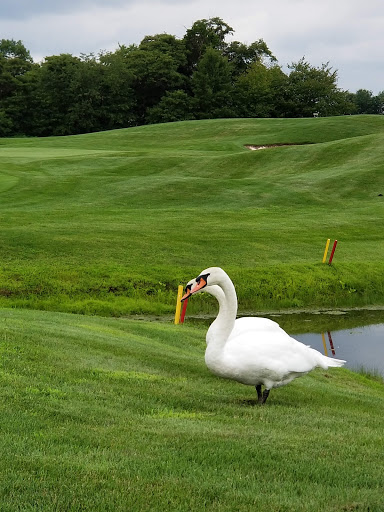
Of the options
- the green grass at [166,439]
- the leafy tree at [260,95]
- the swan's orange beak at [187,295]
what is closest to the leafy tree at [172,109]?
the leafy tree at [260,95]

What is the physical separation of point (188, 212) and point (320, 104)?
71.6m

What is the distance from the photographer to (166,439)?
7094 mm

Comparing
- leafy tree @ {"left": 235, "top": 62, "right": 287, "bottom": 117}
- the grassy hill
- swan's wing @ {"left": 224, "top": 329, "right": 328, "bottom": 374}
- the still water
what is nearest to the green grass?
swan's wing @ {"left": 224, "top": 329, "right": 328, "bottom": 374}

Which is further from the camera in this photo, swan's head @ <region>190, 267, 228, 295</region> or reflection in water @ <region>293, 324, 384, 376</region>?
reflection in water @ <region>293, 324, 384, 376</region>

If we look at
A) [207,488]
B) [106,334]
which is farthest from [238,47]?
[207,488]

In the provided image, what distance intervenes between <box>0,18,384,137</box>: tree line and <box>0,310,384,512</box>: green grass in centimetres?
8997

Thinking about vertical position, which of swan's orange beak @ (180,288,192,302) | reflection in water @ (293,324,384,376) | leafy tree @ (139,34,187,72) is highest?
leafy tree @ (139,34,187,72)

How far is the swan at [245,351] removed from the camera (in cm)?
941

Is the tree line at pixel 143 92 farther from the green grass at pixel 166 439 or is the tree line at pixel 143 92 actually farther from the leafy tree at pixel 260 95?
the green grass at pixel 166 439

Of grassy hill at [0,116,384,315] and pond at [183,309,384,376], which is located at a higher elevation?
grassy hill at [0,116,384,315]

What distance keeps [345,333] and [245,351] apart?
42.7ft

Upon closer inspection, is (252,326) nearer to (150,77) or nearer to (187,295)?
(187,295)

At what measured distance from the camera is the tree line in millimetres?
98562

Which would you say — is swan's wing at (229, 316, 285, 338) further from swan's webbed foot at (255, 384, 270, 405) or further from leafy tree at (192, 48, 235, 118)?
leafy tree at (192, 48, 235, 118)
